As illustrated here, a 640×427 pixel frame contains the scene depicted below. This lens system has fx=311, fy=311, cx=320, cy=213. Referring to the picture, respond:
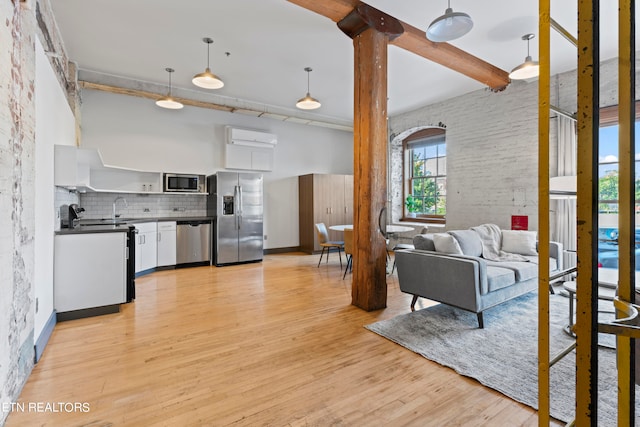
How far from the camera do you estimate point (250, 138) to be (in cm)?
686

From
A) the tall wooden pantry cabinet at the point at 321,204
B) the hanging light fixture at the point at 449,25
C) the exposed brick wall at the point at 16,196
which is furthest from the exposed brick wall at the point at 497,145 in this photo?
the exposed brick wall at the point at 16,196

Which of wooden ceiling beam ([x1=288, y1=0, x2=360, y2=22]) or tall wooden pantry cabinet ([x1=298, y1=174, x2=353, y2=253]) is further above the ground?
wooden ceiling beam ([x1=288, y1=0, x2=360, y2=22])

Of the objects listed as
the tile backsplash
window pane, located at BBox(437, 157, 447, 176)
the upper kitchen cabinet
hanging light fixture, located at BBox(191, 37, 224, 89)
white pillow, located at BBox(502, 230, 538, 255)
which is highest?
hanging light fixture, located at BBox(191, 37, 224, 89)

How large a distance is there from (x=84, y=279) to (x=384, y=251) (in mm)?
3207

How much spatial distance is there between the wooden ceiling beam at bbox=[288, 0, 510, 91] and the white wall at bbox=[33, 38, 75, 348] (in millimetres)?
2418

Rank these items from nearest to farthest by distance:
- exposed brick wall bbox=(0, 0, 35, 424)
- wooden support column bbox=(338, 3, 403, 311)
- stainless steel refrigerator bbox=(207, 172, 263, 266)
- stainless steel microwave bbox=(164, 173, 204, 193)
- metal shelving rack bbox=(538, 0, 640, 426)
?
1. metal shelving rack bbox=(538, 0, 640, 426)
2. exposed brick wall bbox=(0, 0, 35, 424)
3. wooden support column bbox=(338, 3, 403, 311)
4. stainless steel microwave bbox=(164, 173, 204, 193)
5. stainless steel refrigerator bbox=(207, 172, 263, 266)

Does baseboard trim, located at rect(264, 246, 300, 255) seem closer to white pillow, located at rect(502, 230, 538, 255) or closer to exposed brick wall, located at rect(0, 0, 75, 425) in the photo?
white pillow, located at rect(502, 230, 538, 255)

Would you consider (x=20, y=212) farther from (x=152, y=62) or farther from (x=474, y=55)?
(x=474, y=55)

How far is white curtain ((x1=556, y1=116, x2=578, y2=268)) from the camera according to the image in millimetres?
4801

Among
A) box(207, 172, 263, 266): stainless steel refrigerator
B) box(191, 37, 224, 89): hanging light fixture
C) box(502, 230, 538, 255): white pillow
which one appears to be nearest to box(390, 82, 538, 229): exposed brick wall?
box(502, 230, 538, 255): white pillow

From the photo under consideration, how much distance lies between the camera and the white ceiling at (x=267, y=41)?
3.56 meters

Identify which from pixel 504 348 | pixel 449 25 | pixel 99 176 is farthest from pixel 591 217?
pixel 99 176

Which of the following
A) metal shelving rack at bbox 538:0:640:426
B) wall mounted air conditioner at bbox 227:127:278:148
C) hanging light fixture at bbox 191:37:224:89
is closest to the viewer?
metal shelving rack at bbox 538:0:640:426

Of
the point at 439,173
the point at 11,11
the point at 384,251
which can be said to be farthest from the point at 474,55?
the point at 11,11
